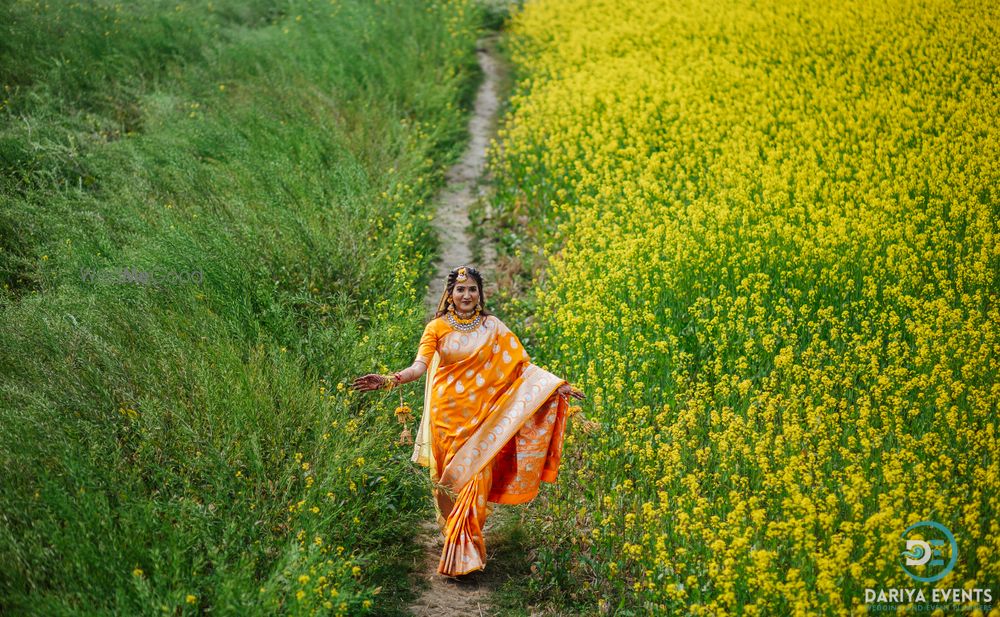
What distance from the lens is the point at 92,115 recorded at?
10.7 metres

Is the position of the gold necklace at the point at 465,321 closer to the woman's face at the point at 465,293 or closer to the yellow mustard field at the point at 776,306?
the woman's face at the point at 465,293

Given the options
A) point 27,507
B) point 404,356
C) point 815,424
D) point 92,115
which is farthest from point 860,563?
point 92,115

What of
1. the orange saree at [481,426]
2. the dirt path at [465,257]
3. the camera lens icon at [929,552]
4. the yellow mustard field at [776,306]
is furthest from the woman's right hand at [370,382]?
the camera lens icon at [929,552]

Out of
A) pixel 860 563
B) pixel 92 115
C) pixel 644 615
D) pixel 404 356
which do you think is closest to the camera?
pixel 860 563

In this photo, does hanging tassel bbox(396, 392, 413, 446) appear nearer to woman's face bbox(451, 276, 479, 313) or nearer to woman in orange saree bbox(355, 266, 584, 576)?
woman in orange saree bbox(355, 266, 584, 576)

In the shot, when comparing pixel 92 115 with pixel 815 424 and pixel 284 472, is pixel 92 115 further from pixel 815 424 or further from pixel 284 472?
pixel 815 424

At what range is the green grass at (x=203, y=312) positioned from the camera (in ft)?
14.3

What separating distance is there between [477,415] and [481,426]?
3.9 inches

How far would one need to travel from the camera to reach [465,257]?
992 cm

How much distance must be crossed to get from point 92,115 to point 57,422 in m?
7.14

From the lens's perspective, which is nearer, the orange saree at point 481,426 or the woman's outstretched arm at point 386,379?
the woman's outstretched arm at point 386,379

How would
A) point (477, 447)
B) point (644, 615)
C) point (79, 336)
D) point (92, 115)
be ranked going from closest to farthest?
point (644, 615) → point (477, 447) → point (79, 336) → point (92, 115)

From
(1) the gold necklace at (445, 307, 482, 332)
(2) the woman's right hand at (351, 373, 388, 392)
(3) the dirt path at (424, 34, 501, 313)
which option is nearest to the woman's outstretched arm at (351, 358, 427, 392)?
(2) the woman's right hand at (351, 373, 388, 392)

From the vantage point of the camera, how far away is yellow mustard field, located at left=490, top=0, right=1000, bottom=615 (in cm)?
474
